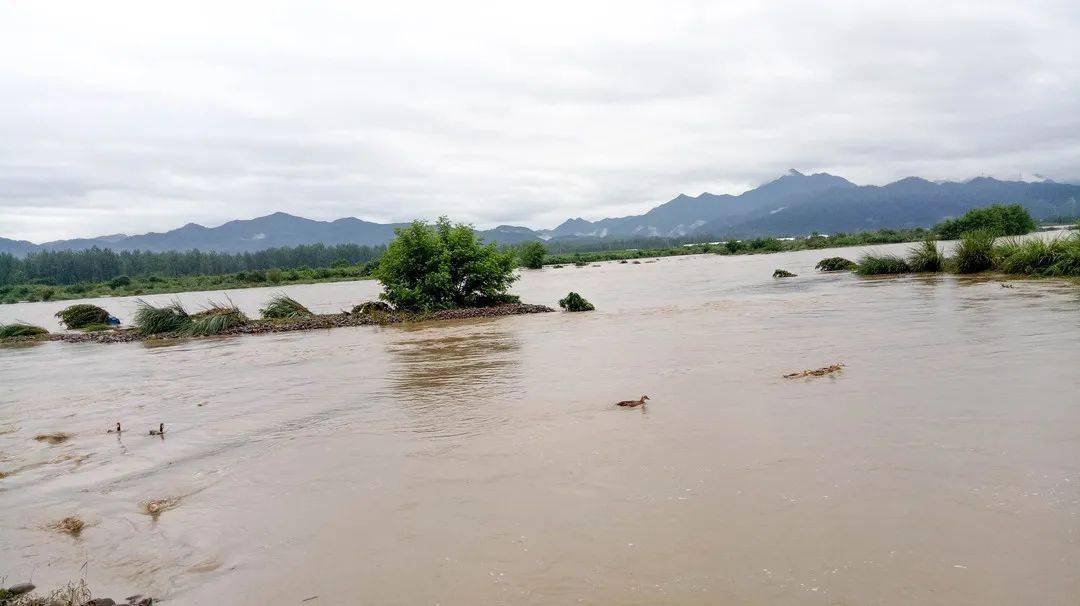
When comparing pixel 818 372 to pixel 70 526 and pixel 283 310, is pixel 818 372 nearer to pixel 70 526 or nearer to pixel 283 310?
pixel 70 526

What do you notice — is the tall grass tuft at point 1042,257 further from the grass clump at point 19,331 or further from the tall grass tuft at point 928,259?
the grass clump at point 19,331

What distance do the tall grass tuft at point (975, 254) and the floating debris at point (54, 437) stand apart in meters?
26.1

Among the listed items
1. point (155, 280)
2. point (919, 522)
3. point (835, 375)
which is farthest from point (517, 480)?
point (155, 280)

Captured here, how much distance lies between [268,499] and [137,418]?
192 inches

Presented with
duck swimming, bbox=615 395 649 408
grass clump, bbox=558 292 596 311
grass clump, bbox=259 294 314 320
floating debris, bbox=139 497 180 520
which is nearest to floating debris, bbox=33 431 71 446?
floating debris, bbox=139 497 180 520

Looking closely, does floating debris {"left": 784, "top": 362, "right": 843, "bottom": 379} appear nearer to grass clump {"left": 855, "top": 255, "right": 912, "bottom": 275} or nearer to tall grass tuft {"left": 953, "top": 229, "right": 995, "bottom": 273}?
tall grass tuft {"left": 953, "top": 229, "right": 995, "bottom": 273}

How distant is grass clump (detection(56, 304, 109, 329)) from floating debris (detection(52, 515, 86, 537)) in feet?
77.3

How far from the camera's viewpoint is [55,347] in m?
19.2

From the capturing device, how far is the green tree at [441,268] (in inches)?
822

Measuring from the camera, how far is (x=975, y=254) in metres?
22.2

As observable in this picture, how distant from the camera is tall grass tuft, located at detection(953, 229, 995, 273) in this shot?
866 inches

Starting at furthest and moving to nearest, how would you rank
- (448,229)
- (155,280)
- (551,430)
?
(155,280) → (448,229) → (551,430)

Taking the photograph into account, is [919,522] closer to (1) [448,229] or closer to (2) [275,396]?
(2) [275,396]

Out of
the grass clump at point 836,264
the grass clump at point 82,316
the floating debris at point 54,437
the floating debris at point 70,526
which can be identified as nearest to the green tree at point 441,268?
the grass clump at point 82,316
